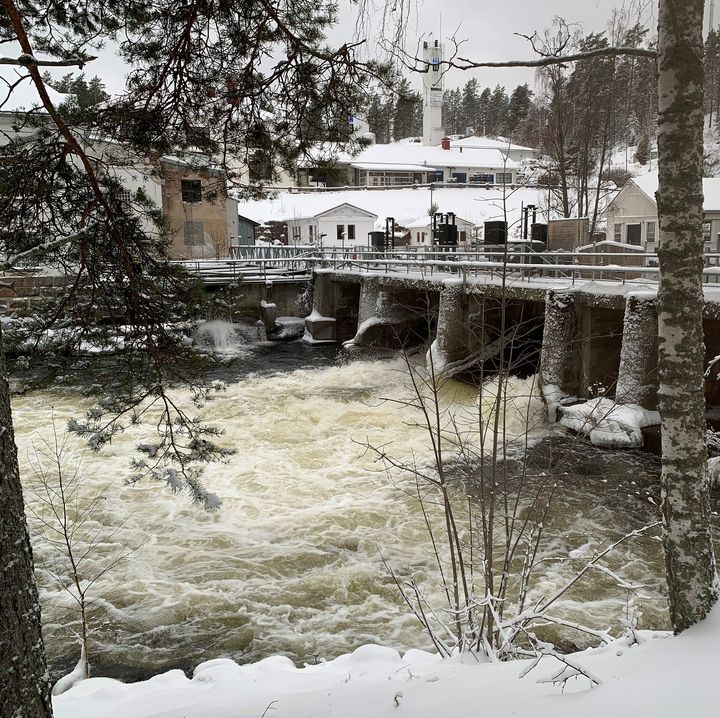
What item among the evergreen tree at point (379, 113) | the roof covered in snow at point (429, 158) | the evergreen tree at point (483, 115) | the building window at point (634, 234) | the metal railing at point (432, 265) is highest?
the evergreen tree at point (483, 115)

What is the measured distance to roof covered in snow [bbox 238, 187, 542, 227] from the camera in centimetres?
5744

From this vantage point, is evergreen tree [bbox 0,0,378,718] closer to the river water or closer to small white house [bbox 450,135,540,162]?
the river water

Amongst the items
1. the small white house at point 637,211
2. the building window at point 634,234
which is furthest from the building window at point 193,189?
the building window at point 634,234

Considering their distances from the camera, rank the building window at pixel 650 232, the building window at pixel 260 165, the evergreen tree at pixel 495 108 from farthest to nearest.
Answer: the evergreen tree at pixel 495 108, the building window at pixel 650 232, the building window at pixel 260 165

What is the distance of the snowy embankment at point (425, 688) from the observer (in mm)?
3477

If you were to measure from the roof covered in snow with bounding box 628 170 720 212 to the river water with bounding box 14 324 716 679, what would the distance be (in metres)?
13.8

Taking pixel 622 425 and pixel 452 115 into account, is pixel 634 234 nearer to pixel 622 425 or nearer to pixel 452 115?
pixel 622 425

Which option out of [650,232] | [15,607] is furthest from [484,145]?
[15,607]

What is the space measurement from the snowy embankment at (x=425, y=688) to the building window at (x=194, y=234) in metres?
33.2

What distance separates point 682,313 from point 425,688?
2.88 m

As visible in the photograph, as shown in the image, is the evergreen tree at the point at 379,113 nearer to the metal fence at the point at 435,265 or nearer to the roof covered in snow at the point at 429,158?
the metal fence at the point at 435,265

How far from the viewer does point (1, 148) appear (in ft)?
19.2

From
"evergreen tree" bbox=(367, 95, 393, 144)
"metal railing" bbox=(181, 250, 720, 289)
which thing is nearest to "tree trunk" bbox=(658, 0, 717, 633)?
"evergreen tree" bbox=(367, 95, 393, 144)

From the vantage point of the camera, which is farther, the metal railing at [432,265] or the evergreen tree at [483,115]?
the evergreen tree at [483,115]
